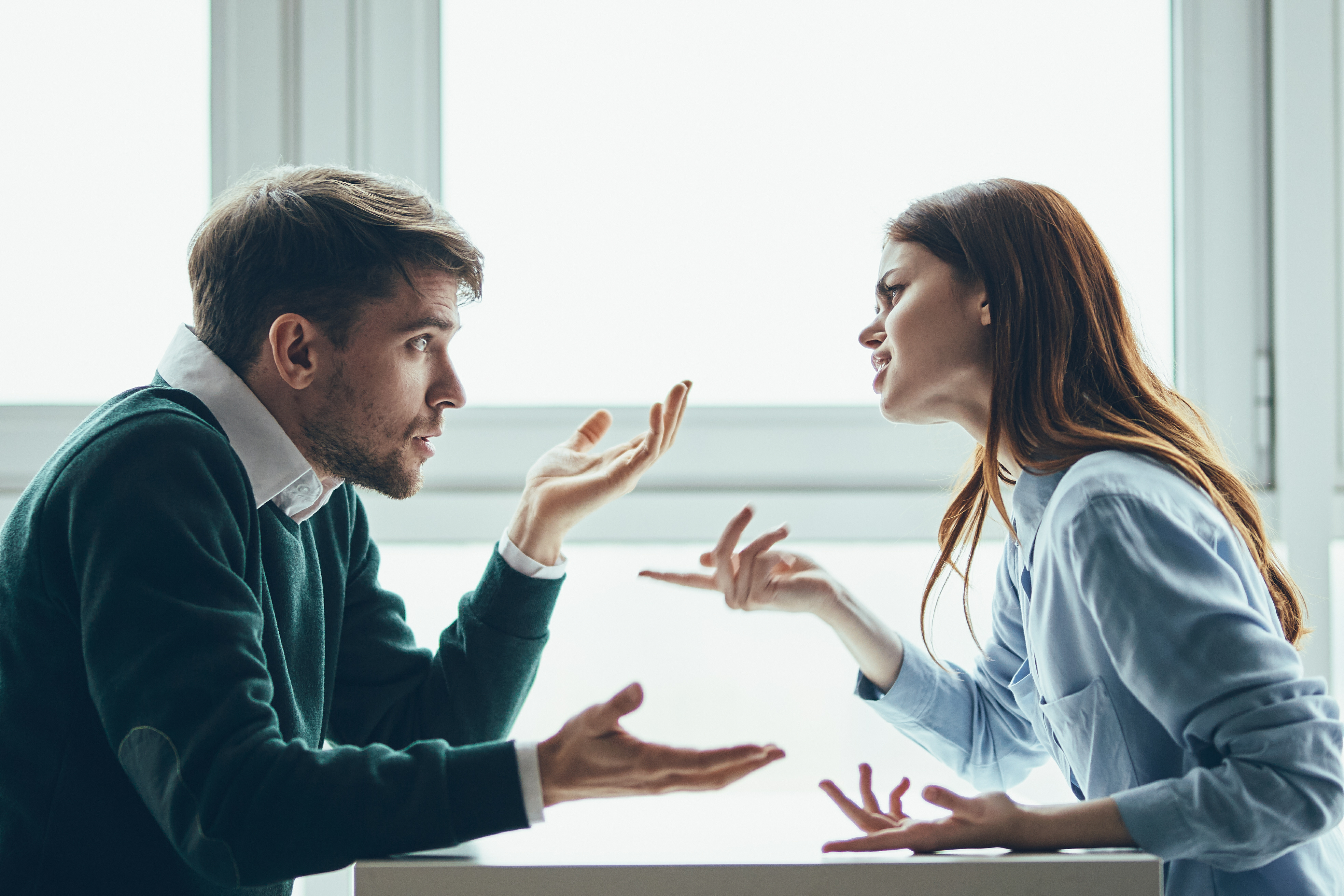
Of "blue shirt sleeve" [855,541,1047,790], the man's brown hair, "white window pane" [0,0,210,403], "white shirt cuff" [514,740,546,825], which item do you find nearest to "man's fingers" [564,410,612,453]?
the man's brown hair

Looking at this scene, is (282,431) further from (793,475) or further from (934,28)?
(934,28)

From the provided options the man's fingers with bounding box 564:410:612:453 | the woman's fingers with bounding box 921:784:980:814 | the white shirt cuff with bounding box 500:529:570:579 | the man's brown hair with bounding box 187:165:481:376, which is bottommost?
the woman's fingers with bounding box 921:784:980:814

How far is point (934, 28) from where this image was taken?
1.65 m

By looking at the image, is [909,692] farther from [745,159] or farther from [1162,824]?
[745,159]

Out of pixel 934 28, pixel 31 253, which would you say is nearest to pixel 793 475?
pixel 934 28

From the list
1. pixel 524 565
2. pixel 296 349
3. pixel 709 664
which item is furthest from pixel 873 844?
pixel 709 664

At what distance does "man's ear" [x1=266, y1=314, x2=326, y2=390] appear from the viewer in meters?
0.96

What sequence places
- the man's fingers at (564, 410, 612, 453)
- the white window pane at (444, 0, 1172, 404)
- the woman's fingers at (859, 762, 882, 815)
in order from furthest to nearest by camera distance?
1. the white window pane at (444, 0, 1172, 404)
2. the man's fingers at (564, 410, 612, 453)
3. the woman's fingers at (859, 762, 882, 815)

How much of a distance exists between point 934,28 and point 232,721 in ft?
5.08

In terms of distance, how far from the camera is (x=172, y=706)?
0.72m

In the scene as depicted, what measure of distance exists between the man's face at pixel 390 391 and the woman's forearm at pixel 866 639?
52 centimetres

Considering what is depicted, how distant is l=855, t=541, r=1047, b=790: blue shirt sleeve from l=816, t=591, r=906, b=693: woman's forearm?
11 millimetres

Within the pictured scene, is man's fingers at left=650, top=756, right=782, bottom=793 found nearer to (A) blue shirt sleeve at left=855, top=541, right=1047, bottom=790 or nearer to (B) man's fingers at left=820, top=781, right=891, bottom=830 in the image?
(B) man's fingers at left=820, top=781, right=891, bottom=830

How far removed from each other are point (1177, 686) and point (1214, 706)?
30 mm
